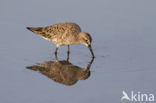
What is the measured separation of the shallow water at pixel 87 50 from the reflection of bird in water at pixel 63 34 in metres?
0.23

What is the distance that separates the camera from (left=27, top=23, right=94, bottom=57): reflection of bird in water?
43.2ft

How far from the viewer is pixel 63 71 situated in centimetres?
1166

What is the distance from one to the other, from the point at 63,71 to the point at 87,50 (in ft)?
5.80

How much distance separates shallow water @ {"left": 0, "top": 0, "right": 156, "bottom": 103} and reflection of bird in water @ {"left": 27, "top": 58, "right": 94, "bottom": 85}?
11 cm

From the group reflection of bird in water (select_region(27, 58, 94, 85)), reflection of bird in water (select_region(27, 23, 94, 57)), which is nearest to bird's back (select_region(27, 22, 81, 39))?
reflection of bird in water (select_region(27, 23, 94, 57))

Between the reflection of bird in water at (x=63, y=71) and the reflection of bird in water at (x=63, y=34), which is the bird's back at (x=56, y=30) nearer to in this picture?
the reflection of bird in water at (x=63, y=34)

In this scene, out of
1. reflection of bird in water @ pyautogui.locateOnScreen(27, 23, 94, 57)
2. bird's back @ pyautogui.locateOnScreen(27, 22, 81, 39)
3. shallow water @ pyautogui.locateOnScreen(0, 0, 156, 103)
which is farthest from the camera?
bird's back @ pyautogui.locateOnScreen(27, 22, 81, 39)

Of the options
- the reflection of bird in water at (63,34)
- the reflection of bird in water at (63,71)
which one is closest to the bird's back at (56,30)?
the reflection of bird in water at (63,34)

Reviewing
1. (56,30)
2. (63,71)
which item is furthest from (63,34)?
(63,71)

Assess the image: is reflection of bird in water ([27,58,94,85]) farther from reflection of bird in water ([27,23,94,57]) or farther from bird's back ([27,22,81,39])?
bird's back ([27,22,81,39])

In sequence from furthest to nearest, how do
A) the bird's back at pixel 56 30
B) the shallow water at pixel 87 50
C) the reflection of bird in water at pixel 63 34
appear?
1. the bird's back at pixel 56 30
2. the reflection of bird in water at pixel 63 34
3. the shallow water at pixel 87 50

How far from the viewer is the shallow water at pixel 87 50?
10.5m

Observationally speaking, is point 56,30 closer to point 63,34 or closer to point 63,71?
point 63,34

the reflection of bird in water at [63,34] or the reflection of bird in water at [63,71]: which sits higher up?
the reflection of bird in water at [63,34]
